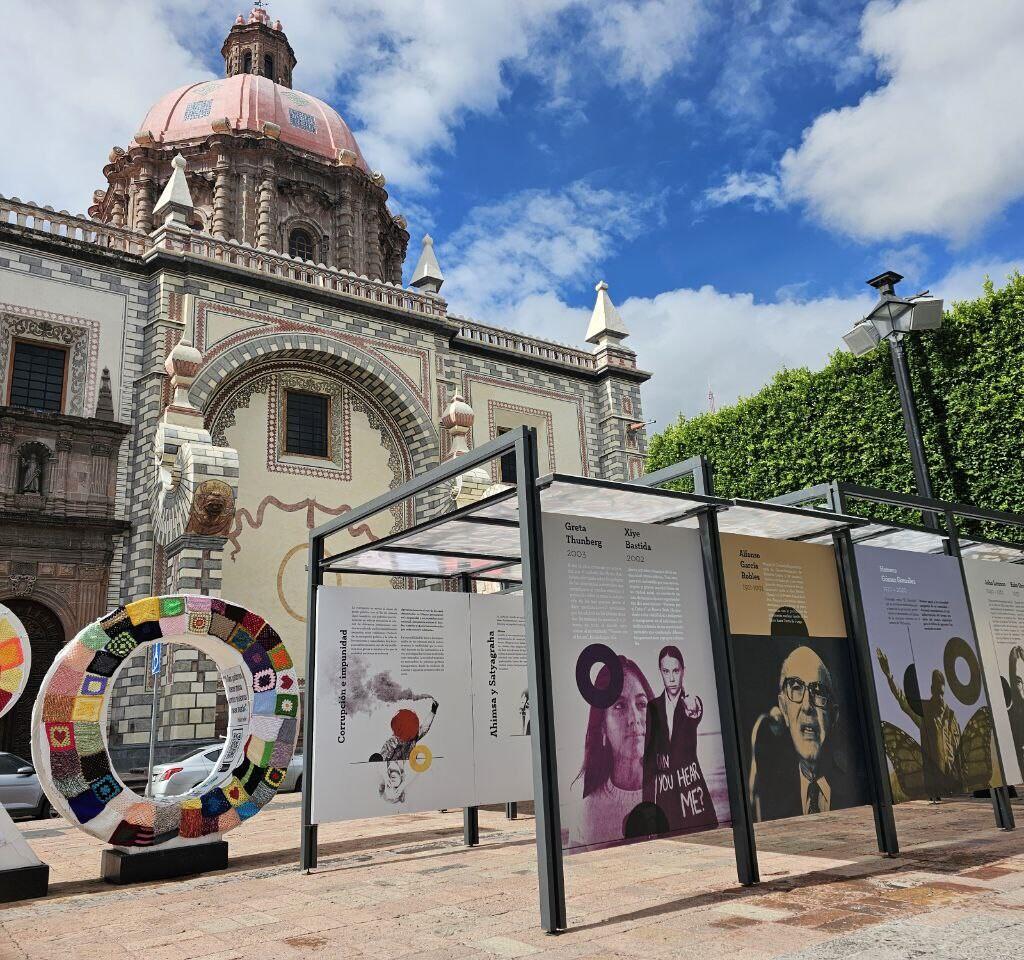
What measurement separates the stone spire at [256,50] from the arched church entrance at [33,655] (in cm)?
2511

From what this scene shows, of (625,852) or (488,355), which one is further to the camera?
(488,355)

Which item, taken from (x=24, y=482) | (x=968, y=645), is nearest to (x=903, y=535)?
(x=968, y=645)

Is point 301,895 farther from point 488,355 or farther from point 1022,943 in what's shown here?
point 488,355

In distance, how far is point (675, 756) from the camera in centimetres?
576

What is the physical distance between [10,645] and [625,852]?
18.6 ft

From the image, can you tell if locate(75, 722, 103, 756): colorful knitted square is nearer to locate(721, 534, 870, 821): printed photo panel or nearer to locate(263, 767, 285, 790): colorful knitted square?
locate(263, 767, 285, 790): colorful knitted square

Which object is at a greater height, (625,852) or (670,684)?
(670,684)

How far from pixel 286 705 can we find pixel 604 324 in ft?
67.2

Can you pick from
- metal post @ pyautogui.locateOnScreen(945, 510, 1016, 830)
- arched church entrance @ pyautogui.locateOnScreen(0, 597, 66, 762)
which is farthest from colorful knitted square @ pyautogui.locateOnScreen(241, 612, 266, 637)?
arched church entrance @ pyautogui.locateOnScreen(0, 597, 66, 762)

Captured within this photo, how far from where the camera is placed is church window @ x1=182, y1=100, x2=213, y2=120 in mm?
28484

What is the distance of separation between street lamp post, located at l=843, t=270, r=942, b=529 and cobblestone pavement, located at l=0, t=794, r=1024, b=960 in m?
4.71

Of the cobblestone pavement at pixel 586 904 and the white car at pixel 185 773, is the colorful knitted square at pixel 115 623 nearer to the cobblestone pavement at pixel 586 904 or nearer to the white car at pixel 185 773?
the cobblestone pavement at pixel 586 904

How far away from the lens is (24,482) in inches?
667

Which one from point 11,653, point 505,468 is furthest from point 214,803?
point 505,468
